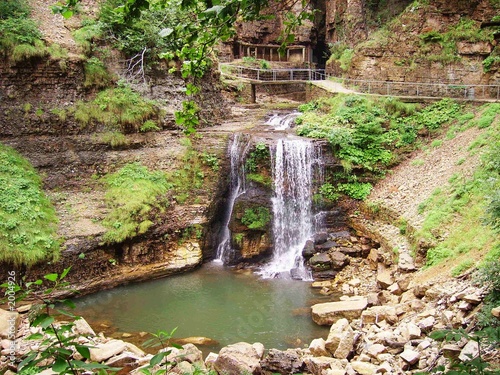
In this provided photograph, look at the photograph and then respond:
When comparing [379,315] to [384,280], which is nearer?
[379,315]

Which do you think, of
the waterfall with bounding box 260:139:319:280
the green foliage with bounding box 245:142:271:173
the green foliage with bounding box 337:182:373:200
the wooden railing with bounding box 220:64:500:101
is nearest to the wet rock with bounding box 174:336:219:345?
the waterfall with bounding box 260:139:319:280

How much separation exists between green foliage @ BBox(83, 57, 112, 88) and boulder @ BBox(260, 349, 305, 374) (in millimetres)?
12099

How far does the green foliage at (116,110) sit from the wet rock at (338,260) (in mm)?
8668

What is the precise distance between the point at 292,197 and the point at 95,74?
8627 millimetres

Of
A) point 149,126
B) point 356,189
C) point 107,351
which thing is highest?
point 149,126

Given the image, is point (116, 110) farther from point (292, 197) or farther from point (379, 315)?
point (379, 315)

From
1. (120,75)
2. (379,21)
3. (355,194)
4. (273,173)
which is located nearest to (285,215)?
(273,173)

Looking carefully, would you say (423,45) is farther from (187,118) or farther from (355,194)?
(187,118)

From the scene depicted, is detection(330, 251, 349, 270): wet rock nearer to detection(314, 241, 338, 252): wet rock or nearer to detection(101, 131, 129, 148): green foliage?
detection(314, 241, 338, 252): wet rock

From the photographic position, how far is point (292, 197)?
51.2 feet

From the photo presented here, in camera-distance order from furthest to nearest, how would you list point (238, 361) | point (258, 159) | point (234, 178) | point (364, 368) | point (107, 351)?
point (234, 178) → point (258, 159) → point (107, 351) → point (238, 361) → point (364, 368)

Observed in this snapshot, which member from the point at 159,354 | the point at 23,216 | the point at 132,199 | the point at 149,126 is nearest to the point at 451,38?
the point at 149,126

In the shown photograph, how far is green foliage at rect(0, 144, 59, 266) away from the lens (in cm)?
1121

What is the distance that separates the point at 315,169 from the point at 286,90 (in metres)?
11.9
